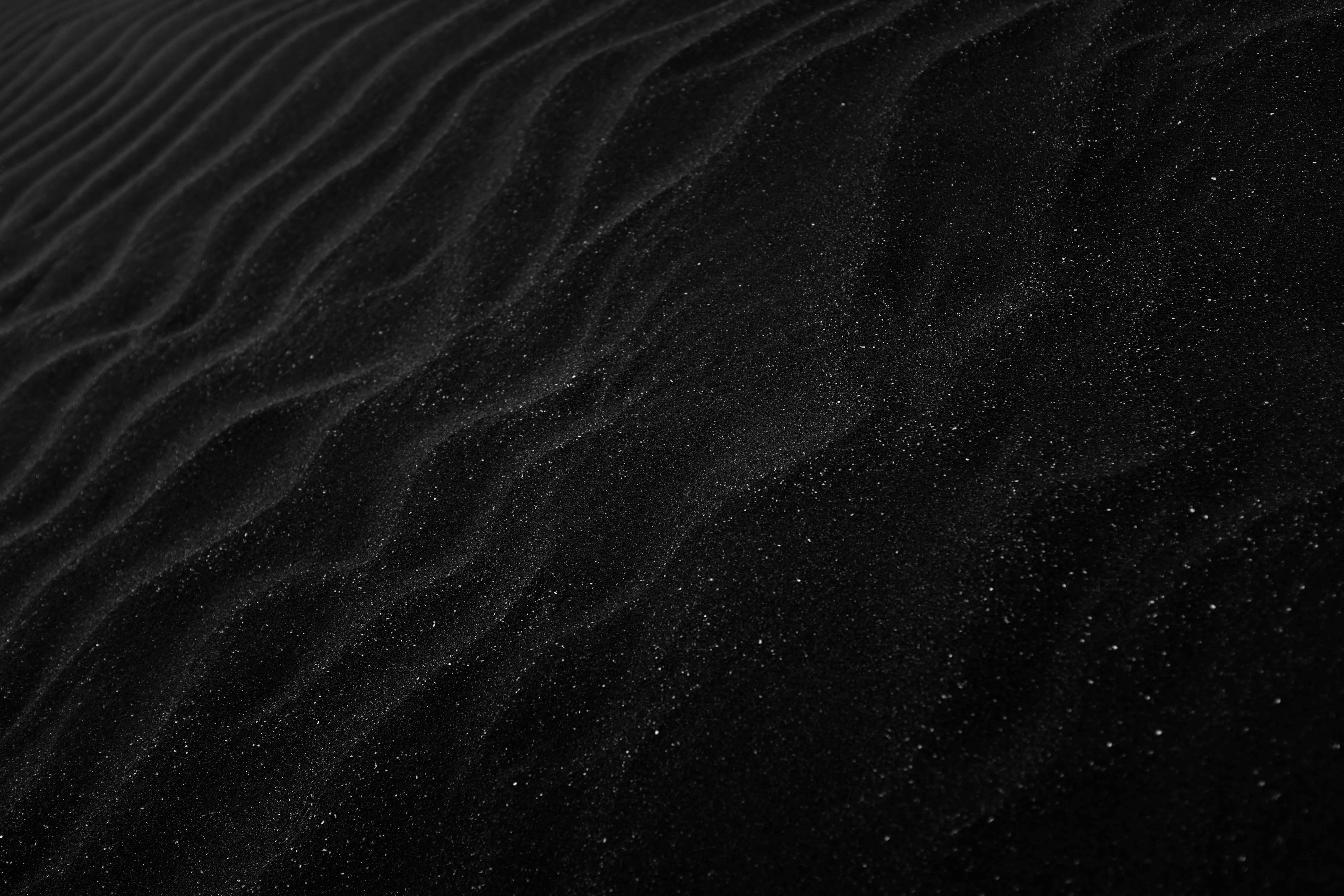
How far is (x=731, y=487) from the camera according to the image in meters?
1.31

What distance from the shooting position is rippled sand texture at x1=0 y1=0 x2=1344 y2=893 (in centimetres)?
100

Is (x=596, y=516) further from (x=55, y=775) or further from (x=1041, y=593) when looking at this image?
(x=55, y=775)

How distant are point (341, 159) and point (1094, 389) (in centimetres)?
185

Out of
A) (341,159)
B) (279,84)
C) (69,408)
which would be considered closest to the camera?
(69,408)

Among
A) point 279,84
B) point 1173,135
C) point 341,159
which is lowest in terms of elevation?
point 1173,135

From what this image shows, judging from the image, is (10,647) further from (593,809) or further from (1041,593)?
(1041,593)

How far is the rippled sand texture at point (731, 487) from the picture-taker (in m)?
1.00

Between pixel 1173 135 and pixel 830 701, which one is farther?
pixel 1173 135

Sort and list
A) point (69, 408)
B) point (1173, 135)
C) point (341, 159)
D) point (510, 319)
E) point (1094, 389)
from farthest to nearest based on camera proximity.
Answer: point (341, 159) < point (69, 408) < point (510, 319) < point (1173, 135) < point (1094, 389)

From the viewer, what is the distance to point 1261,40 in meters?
1.58

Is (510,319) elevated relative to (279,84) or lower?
lower

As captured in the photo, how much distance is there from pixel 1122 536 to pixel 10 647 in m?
1.76

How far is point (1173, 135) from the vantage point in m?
1.51

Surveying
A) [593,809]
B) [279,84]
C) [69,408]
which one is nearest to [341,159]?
[279,84]
